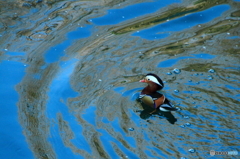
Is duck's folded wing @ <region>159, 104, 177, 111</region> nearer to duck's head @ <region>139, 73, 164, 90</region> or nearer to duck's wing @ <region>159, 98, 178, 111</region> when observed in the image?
duck's wing @ <region>159, 98, 178, 111</region>

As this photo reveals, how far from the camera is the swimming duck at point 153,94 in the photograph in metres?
8.20

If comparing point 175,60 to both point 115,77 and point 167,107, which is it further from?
point 167,107

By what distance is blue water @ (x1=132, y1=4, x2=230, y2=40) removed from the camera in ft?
35.7

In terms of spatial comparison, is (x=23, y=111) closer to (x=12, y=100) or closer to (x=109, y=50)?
(x=12, y=100)

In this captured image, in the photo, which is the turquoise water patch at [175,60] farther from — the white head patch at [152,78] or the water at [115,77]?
the white head patch at [152,78]

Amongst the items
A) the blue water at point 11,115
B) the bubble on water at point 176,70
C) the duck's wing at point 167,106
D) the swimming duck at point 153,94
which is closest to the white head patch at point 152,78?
the swimming duck at point 153,94

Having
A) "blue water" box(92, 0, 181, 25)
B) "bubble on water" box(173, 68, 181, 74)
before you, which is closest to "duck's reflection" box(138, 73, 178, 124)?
"bubble on water" box(173, 68, 181, 74)

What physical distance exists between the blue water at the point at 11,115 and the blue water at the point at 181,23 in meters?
3.34

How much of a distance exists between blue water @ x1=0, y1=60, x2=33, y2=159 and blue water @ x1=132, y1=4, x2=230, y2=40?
3337mm

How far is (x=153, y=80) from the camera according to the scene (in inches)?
333

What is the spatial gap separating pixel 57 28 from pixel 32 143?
4.51 m

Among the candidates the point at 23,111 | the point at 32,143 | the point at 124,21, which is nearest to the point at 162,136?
the point at 32,143

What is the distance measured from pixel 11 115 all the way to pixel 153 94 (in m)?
2.81

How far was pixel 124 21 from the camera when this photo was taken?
1152 cm
